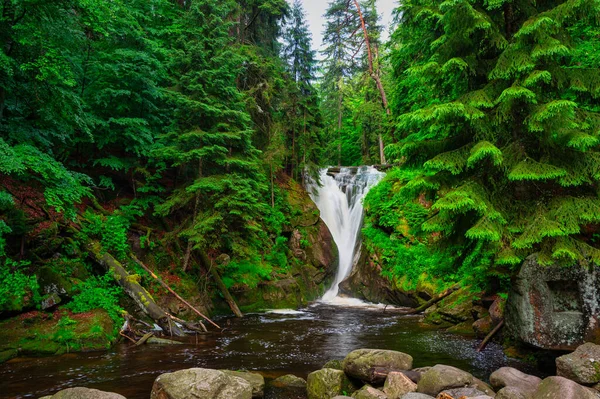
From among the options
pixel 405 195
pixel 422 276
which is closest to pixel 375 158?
pixel 422 276

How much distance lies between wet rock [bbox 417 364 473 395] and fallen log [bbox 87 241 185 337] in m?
6.45

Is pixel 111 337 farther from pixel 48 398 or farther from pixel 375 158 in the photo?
pixel 375 158

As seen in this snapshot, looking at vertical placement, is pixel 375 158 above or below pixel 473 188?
above

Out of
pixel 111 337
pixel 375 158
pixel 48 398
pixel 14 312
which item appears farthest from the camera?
pixel 375 158

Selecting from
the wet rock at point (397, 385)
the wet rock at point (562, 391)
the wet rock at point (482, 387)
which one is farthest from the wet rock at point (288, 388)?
the wet rock at point (562, 391)

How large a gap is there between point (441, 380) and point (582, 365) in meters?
1.95

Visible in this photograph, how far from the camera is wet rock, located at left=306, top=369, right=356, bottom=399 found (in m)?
5.66

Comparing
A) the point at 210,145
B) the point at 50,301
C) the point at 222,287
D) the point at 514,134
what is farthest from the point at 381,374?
the point at 210,145

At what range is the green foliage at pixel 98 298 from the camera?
8.73 m

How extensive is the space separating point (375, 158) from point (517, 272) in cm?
2600

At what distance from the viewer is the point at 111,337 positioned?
27.5ft

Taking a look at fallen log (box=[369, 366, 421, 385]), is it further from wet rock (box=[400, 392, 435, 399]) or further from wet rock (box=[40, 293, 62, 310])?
wet rock (box=[40, 293, 62, 310])

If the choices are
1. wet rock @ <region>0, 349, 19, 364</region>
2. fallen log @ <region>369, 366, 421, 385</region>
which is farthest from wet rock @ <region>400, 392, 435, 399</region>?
wet rock @ <region>0, 349, 19, 364</region>

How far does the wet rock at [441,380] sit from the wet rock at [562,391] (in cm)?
97
